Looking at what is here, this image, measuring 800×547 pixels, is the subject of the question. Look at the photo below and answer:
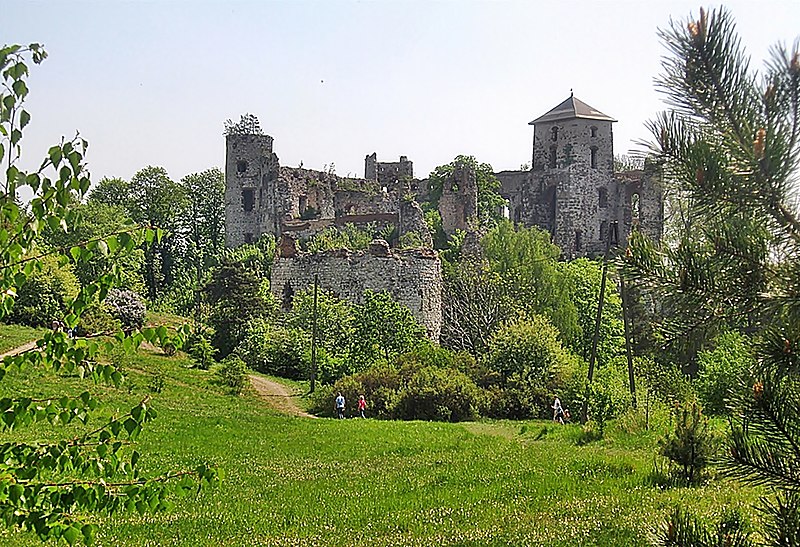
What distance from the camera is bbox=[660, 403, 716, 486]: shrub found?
12.3 meters

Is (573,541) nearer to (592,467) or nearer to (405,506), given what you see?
(405,506)

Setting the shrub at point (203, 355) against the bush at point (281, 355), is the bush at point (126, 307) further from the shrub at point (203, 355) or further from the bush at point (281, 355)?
the bush at point (281, 355)

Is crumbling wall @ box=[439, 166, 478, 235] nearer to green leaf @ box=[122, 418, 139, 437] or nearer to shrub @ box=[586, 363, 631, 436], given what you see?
shrub @ box=[586, 363, 631, 436]

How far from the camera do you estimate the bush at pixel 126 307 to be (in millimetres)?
37344

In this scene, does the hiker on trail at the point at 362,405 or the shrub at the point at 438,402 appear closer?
the hiker on trail at the point at 362,405

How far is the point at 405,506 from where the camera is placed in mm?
12523

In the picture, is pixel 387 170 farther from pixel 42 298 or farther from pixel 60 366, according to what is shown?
pixel 60 366

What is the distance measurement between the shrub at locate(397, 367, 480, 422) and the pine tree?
74.1 ft

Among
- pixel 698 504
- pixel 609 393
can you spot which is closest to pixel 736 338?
pixel 698 504

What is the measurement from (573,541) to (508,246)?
31030 millimetres

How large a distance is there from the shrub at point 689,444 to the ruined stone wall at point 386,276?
22.8 metres

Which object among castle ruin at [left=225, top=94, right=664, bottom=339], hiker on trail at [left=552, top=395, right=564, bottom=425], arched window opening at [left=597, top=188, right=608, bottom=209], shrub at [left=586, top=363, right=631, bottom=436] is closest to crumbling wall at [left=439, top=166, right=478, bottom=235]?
castle ruin at [left=225, top=94, right=664, bottom=339]

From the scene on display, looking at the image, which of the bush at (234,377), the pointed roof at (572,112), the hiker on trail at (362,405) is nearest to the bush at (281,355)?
the bush at (234,377)

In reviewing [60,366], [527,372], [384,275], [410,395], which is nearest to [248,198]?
[384,275]
